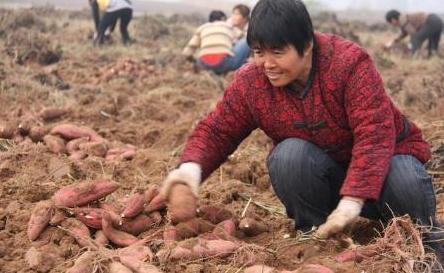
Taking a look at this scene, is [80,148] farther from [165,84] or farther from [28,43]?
[28,43]

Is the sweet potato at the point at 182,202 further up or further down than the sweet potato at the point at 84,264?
further up

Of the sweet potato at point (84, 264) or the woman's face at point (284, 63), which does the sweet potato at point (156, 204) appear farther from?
the woman's face at point (284, 63)

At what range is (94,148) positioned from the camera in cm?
351

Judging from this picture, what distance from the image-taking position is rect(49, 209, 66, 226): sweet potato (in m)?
2.22

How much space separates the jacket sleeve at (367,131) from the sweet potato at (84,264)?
0.84 metres

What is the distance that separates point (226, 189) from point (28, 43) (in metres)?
5.03

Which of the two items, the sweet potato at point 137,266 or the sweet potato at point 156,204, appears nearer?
the sweet potato at point 137,266

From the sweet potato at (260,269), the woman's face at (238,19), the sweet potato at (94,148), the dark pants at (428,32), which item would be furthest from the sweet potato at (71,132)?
the dark pants at (428,32)

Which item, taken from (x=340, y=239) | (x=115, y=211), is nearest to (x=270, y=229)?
(x=340, y=239)

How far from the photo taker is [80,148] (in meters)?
3.53

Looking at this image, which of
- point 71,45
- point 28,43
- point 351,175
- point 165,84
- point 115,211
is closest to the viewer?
point 351,175

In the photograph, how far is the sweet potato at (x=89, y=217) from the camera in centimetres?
226

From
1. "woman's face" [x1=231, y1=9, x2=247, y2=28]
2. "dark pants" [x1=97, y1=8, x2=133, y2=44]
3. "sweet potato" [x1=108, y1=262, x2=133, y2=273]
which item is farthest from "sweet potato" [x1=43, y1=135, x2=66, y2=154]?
"dark pants" [x1=97, y1=8, x2=133, y2=44]

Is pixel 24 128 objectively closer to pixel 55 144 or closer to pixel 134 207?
pixel 55 144
